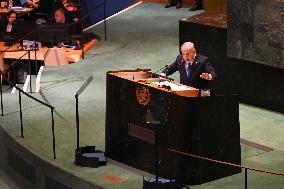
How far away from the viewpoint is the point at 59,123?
11695 millimetres

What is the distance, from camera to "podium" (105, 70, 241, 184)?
29.1 feet

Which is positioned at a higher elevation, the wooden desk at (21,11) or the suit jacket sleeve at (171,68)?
the suit jacket sleeve at (171,68)

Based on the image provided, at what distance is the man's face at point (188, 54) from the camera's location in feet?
32.1

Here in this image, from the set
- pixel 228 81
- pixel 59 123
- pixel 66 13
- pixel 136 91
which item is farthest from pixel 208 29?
pixel 66 13

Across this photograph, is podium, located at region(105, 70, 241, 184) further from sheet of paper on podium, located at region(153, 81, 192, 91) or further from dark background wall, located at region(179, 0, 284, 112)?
dark background wall, located at region(179, 0, 284, 112)

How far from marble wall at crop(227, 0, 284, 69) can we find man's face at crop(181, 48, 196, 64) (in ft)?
6.20

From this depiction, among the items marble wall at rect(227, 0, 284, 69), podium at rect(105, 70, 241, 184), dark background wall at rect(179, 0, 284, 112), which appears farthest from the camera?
dark background wall at rect(179, 0, 284, 112)

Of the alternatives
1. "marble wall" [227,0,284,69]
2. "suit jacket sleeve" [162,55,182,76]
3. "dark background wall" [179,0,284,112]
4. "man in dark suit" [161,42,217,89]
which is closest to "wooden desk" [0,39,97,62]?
"dark background wall" [179,0,284,112]

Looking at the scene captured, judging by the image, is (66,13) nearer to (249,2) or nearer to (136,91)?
(249,2)

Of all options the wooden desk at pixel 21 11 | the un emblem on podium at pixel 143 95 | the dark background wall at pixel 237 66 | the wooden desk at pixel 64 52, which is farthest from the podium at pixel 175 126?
the wooden desk at pixel 21 11

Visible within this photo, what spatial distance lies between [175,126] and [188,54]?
4.06 feet

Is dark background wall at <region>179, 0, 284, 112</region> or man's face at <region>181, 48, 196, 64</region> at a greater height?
man's face at <region>181, 48, 196, 64</region>

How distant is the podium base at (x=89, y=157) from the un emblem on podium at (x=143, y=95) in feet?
3.47

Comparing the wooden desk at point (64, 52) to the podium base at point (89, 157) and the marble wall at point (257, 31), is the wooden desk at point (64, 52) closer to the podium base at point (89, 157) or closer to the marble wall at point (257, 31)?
the marble wall at point (257, 31)
